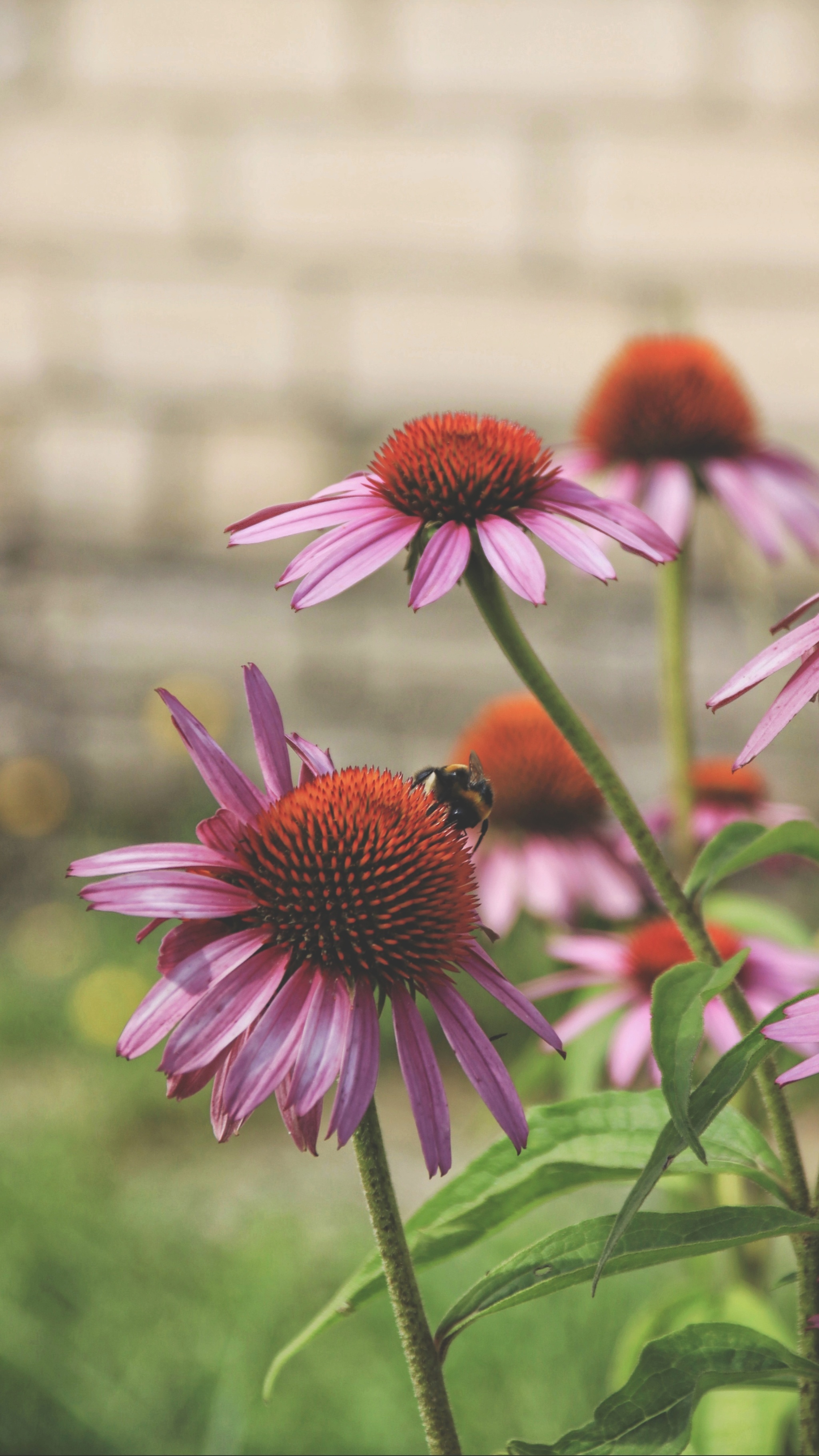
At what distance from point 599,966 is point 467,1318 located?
526 mm

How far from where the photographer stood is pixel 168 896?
0.50 m

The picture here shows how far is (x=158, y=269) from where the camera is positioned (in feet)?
8.68

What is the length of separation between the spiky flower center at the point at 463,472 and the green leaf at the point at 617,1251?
0.32 m

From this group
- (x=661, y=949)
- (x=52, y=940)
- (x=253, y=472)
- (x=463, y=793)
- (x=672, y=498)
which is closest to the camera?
(x=463, y=793)

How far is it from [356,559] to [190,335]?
7.34 ft

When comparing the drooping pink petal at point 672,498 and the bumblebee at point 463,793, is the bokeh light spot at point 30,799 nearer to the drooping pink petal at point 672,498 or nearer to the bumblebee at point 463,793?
the drooping pink petal at point 672,498

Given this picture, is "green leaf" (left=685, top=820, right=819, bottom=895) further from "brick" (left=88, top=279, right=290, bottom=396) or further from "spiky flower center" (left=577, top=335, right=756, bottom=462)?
"brick" (left=88, top=279, right=290, bottom=396)

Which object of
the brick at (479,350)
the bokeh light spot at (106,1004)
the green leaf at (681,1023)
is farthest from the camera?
the brick at (479,350)

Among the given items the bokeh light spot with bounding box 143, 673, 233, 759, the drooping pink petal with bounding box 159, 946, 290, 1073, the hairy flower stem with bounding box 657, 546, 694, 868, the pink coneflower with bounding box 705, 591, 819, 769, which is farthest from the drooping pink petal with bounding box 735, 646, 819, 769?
the bokeh light spot with bounding box 143, 673, 233, 759

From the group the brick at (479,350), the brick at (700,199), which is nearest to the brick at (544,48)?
the brick at (700,199)

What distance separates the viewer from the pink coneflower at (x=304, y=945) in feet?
1.61

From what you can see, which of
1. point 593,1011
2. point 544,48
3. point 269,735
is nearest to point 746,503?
point 593,1011

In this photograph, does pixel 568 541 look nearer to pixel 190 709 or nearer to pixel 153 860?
pixel 153 860

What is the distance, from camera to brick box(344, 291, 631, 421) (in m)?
2.57
